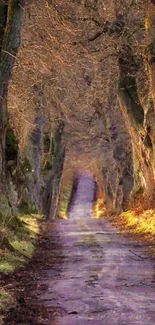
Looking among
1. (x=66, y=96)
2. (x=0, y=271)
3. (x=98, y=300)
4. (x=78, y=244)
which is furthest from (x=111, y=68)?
(x=98, y=300)

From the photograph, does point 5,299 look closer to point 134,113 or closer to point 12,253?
point 12,253

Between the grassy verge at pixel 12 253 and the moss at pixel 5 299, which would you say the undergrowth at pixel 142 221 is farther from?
the moss at pixel 5 299

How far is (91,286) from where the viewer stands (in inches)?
438

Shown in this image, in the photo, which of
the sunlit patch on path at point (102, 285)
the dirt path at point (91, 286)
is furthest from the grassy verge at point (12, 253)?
the sunlit patch on path at point (102, 285)

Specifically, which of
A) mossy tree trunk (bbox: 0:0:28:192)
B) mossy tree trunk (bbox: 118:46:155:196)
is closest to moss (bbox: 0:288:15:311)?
mossy tree trunk (bbox: 0:0:28:192)

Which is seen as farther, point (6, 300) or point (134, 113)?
point (134, 113)

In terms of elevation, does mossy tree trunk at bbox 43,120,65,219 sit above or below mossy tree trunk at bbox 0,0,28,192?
below

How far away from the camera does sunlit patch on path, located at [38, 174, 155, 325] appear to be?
A: 28.3 ft

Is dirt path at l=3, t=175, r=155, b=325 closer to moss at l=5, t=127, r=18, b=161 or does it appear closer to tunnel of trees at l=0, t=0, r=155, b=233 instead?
tunnel of trees at l=0, t=0, r=155, b=233

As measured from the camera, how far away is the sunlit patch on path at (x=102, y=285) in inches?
340

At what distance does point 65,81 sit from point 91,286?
534 inches

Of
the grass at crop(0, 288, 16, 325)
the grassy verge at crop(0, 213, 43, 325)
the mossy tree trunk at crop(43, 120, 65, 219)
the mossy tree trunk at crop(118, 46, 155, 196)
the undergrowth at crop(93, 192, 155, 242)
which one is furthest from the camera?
the mossy tree trunk at crop(43, 120, 65, 219)

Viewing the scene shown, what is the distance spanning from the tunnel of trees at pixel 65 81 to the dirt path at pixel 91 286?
9.45ft

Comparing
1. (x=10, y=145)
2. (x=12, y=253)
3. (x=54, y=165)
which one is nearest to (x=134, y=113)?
(x=10, y=145)
